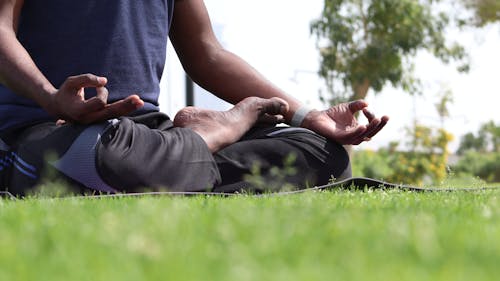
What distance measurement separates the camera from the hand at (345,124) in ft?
14.5

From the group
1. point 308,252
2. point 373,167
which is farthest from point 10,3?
point 373,167

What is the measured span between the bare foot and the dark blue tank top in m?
0.28

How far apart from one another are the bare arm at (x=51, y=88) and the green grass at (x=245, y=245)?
112cm

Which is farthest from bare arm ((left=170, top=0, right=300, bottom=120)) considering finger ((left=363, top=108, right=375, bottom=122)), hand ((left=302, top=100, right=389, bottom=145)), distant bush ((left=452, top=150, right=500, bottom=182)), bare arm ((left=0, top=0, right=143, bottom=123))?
distant bush ((left=452, top=150, right=500, bottom=182))

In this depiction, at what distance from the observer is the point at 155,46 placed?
4.54 meters

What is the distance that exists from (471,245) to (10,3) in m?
3.18

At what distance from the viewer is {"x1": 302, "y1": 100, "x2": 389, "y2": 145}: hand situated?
442cm

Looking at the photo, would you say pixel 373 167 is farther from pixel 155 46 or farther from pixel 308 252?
pixel 308 252

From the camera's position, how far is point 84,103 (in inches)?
137

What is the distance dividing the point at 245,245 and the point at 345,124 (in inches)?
125

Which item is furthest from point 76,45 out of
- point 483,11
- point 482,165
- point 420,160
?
point 482,165

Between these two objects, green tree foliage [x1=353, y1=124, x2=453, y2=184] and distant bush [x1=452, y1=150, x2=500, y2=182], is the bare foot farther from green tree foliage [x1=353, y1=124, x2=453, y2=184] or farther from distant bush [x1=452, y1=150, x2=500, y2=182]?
distant bush [x1=452, y1=150, x2=500, y2=182]

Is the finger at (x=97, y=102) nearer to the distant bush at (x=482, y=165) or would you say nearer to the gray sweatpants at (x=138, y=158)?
the gray sweatpants at (x=138, y=158)

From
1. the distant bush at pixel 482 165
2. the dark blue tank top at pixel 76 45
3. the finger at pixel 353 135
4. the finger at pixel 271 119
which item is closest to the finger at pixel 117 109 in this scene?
the dark blue tank top at pixel 76 45
